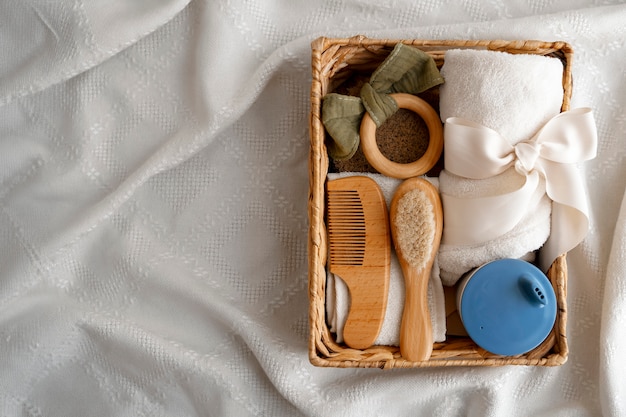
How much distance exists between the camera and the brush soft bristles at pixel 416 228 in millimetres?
708

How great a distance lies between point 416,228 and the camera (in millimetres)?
709

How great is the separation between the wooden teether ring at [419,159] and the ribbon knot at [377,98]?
11 mm

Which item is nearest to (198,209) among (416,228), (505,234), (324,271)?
(324,271)

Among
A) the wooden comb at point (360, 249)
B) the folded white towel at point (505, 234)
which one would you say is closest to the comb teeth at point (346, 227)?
the wooden comb at point (360, 249)

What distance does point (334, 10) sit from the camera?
0.83m

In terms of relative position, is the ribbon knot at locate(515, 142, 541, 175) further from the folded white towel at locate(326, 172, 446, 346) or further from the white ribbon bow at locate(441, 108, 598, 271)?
the folded white towel at locate(326, 172, 446, 346)

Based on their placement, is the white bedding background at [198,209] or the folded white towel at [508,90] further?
the white bedding background at [198,209]

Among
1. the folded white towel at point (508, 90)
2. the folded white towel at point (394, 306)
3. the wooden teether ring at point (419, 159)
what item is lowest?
the folded white towel at point (394, 306)

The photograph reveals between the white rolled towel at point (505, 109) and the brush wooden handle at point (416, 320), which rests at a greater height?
the white rolled towel at point (505, 109)

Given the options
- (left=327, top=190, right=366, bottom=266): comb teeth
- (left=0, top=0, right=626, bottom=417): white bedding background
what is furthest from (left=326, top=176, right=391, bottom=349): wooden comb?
(left=0, top=0, right=626, bottom=417): white bedding background

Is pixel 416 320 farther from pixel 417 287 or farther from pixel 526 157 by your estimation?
pixel 526 157

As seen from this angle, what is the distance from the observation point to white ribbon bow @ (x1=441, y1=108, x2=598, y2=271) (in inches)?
27.0

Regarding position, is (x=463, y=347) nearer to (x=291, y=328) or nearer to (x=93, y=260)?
(x=291, y=328)

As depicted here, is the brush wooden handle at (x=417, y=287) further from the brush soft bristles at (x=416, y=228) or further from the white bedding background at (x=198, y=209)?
the white bedding background at (x=198, y=209)
